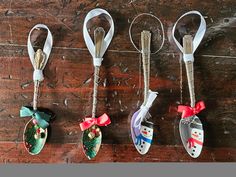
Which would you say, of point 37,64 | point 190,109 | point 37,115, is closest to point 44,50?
point 37,64

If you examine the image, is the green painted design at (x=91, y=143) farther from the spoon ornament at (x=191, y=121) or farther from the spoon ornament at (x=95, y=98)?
the spoon ornament at (x=191, y=121)

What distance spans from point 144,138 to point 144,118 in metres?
0.05

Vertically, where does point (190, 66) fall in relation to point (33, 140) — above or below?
above

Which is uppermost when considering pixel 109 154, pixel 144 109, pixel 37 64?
pixel 37 64

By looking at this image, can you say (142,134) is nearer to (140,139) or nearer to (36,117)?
(140,139)

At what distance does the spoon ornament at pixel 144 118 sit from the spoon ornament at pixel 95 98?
0.07 m

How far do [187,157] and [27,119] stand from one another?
0.43m

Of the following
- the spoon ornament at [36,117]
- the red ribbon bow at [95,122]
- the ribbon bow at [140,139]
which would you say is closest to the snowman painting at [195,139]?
the ribbon bow at [140,139]

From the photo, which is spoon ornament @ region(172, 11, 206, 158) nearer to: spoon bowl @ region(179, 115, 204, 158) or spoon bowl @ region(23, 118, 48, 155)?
spoon bowl @ region(179, 115, 204, 158)

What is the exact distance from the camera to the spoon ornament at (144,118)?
3.66 ft

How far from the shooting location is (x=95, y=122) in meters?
1.10

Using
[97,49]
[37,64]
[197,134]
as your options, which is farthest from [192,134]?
[37,64]

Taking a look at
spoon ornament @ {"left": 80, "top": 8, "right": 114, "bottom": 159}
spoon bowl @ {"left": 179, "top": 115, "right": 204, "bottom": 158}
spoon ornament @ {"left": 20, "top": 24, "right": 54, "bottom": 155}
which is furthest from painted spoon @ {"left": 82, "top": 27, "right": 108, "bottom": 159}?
spoon bowl @ {"left": 179, "top": 115, "right": 204, "bottom": 158}

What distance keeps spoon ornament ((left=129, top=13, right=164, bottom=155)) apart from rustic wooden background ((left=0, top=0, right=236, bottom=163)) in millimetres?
18
